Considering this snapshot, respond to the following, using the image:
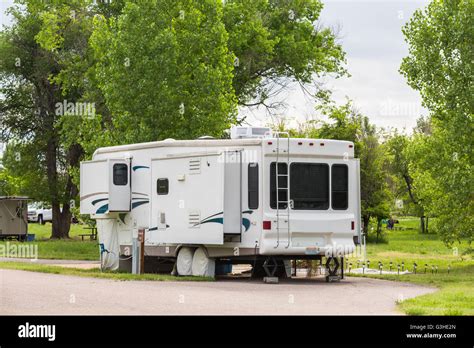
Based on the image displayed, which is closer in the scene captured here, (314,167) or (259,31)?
(314,167)

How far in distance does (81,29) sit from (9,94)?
20.0ft

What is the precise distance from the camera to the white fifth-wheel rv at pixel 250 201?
19.5 meters

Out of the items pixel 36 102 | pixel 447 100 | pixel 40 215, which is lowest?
pixel 40 215

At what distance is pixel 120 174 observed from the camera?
22.2 metres

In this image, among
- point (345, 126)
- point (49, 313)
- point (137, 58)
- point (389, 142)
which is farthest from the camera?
point (389, 142)

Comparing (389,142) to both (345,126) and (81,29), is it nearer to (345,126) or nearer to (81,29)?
(345,126)

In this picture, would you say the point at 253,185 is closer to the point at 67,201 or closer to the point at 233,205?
the point at 233,205

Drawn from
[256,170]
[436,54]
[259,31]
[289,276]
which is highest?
[259,31]

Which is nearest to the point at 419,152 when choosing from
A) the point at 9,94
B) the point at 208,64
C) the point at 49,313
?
the point at 208,64

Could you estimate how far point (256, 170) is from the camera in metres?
19.7

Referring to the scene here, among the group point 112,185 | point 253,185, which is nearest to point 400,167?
point 112,185

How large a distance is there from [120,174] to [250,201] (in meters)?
4.02

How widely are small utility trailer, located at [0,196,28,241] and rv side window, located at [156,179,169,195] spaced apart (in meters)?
23.5

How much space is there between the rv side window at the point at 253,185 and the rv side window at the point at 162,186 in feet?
7.77
